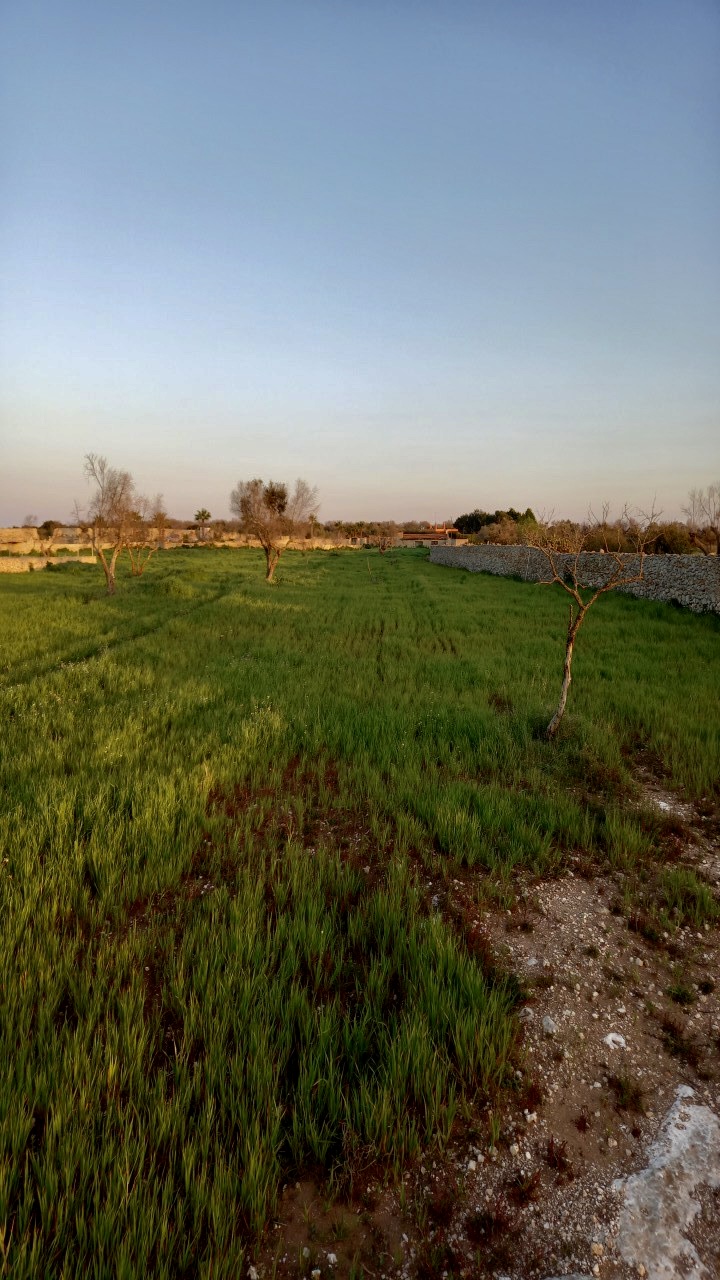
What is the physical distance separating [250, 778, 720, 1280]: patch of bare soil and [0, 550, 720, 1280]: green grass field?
6.1 inches

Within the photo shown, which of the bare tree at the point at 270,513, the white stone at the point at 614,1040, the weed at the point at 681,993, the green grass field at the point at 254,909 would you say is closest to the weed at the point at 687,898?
the green grass field at the point at 254,909

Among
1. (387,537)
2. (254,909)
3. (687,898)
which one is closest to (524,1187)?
(254,909)

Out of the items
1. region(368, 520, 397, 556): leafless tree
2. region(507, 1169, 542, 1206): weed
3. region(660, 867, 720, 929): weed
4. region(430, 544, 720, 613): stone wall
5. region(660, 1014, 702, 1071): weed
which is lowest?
region(507, 1169, 542, 1206): weed

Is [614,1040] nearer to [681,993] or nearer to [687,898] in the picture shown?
[681,993]

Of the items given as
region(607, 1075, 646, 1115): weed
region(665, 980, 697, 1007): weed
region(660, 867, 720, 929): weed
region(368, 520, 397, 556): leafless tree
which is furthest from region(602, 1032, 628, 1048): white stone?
region(368, 520, 397, 556): leafless tree

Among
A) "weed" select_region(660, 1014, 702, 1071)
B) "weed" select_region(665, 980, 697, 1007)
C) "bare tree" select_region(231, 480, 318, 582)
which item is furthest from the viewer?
"bare tree" select_region(231, 480, 318, 582)

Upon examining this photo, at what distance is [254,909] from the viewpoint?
3.78 m

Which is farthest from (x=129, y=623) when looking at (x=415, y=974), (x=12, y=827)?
(x=415, y=974)

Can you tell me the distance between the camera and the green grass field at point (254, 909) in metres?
2.17

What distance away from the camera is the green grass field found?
2.17 m

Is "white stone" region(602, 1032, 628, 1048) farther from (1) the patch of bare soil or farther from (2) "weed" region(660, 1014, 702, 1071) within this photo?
(2) "weed" region(660, 1014, 702, 1071)

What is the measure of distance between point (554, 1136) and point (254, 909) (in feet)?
7.46

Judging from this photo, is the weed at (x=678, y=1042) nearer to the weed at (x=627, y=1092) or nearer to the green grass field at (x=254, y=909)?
the weed at (x=627, y=1092)

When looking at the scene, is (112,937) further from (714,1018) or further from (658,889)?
(658,889)
